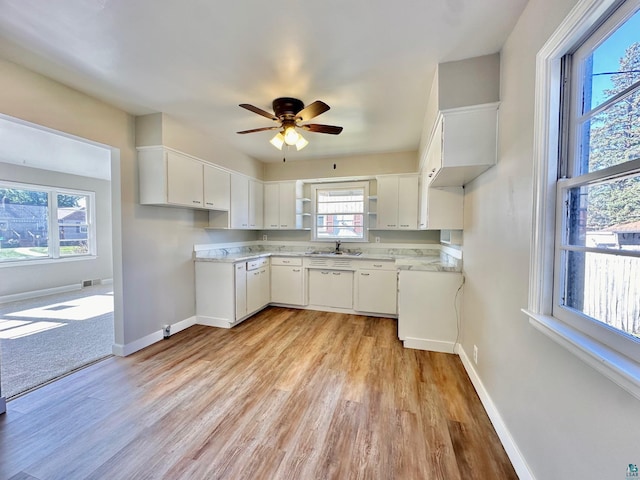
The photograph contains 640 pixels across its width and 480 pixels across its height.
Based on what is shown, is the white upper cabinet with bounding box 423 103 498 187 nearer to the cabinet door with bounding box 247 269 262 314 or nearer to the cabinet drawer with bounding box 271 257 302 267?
the cabinet drawer with bounding box 271 257 302 267

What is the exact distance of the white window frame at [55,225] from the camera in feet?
16.2

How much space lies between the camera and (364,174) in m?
4.41

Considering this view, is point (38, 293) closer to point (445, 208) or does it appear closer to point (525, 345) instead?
point (445, 208)

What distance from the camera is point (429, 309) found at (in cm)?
291

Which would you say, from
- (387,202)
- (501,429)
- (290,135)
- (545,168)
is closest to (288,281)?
(387,202)

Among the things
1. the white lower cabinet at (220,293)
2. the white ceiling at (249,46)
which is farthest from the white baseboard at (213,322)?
the white ceiling at (249,46)

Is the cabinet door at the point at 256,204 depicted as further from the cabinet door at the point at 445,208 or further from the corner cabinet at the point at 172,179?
the cabinet door at the point at 445,208

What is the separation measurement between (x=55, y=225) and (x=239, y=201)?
4.46 meters

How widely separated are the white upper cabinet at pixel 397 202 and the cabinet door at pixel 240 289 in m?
2.26

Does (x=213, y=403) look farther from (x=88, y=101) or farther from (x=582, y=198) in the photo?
(x=88, y=101)

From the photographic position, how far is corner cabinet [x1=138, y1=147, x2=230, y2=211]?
2891mm

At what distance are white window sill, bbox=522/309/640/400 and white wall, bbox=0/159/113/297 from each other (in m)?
7.61

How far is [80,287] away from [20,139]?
3477 mm

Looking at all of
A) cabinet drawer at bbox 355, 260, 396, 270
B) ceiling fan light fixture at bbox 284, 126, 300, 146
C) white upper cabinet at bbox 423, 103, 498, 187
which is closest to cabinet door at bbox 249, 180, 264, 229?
cabinet drawer at bbox 355, 260, 396, 270
